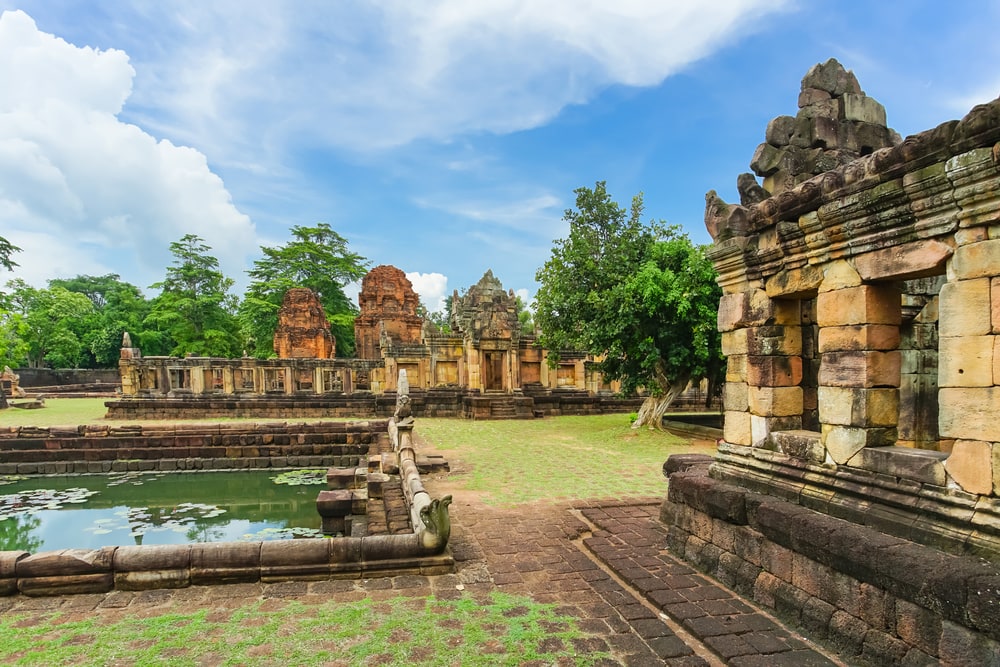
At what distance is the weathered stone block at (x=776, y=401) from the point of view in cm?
461

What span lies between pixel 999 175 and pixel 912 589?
221 cm

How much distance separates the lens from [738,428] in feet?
16.2

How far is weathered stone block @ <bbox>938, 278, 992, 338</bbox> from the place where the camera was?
117 inches

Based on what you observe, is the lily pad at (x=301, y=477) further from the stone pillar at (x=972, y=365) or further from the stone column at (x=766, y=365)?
the stone pillar at (x=972, y=365)

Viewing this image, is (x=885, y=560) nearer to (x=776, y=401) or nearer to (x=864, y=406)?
(x=864, y=406)

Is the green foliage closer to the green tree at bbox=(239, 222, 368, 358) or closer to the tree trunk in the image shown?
the green tree at bbox=(239, 222, 368, 358)

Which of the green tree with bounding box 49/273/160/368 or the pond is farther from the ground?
the green tree with bounding box 49/273/160/368

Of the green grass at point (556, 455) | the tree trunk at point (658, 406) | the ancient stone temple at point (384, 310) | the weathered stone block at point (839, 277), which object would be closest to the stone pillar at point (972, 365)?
the weathered stone block at point (839, 277)

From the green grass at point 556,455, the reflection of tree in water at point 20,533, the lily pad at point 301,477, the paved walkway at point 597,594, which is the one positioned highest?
the paved walkway at point 597,594

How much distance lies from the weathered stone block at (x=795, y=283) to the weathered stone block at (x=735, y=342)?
0.44m

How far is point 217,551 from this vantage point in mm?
4719

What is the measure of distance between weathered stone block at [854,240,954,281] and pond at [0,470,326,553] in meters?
8.34

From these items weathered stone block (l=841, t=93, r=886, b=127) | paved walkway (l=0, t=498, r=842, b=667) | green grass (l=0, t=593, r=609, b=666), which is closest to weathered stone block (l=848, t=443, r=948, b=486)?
paved walkway (l=0, t=498, r=842, b=667)

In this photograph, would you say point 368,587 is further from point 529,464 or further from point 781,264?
point 529,464
